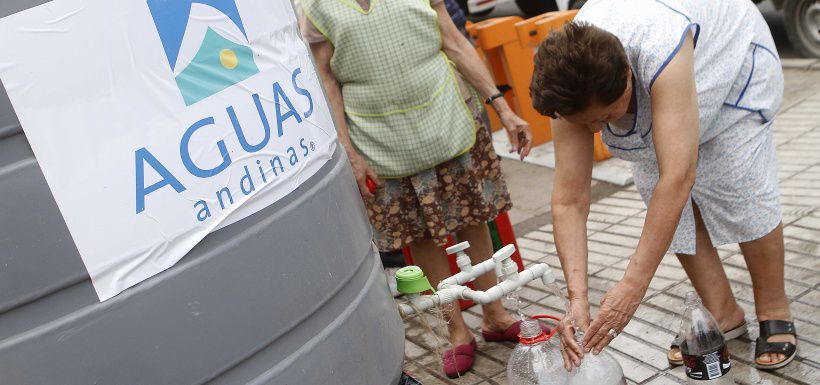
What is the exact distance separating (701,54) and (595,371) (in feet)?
3.54

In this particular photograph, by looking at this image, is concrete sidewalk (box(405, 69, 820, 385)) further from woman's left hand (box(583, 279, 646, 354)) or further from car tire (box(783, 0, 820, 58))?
car tire (box(783, 0, 820, 58))

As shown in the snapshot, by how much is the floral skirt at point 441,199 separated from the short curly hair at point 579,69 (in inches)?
50.1

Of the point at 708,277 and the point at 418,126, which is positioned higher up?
the point at 418,126

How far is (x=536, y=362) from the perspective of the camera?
2.79m

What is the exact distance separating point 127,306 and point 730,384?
7.27ft

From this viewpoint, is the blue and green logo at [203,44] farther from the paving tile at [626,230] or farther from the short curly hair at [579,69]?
the paving tile at [626,230]

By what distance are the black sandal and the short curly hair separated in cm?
132

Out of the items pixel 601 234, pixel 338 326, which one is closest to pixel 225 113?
pixel 338 326

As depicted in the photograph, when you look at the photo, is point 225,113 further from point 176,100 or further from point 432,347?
point 432,347

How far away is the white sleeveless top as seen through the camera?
9.14 ft

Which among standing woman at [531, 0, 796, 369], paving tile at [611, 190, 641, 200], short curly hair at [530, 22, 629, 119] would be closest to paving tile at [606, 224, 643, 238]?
paving tile at [611, 190, 641, 200]

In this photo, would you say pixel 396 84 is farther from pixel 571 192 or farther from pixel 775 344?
pixel 775 344

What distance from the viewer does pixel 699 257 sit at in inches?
137

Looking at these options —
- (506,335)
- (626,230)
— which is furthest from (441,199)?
(626,230)
